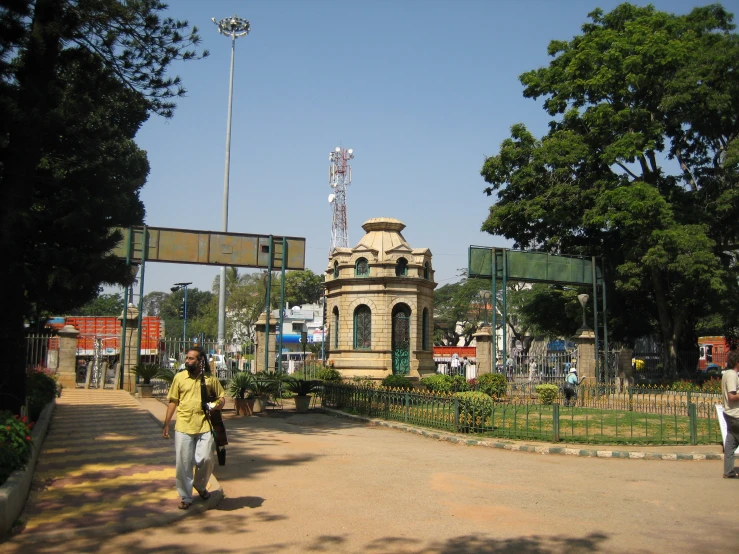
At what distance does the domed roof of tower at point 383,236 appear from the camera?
2820 centimetres

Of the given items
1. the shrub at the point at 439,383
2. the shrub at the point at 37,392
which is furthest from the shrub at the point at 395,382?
the shrub at the point at 37,392

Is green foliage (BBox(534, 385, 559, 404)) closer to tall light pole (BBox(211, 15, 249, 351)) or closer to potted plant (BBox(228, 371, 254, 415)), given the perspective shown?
potted plant (BBox(228, 371, 254, 415))

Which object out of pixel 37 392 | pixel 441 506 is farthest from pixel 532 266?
pixel 441 506

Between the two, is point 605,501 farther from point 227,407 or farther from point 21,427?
point 227,407

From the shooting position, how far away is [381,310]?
90.6ft

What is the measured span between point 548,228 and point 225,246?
15044mm

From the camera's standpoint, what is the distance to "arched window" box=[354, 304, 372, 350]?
27.8m

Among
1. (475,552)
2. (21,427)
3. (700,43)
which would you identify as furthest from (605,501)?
(700,43)

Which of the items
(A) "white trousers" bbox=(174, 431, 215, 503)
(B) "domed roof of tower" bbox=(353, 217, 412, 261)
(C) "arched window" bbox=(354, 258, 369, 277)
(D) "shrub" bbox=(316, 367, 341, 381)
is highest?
(B) "domed roof of tower" bbox=(353, 217, 412, 261)

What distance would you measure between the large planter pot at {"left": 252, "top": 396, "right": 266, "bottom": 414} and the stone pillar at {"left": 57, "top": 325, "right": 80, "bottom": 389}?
7651mm

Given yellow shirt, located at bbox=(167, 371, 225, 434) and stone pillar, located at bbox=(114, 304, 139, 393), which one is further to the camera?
stone pillar, located at bbox=(114, 304, 139, 393)

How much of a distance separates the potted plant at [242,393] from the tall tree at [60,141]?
→ 4.78 meters

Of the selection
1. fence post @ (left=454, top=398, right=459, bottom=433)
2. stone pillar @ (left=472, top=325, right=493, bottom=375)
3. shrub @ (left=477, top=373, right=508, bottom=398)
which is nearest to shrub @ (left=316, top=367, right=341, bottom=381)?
stone pillar @ (left=472, top=325, right=493, bottom=375)

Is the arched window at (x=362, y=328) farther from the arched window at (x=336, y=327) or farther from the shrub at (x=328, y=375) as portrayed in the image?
the shrub at (x=328, y=375)
